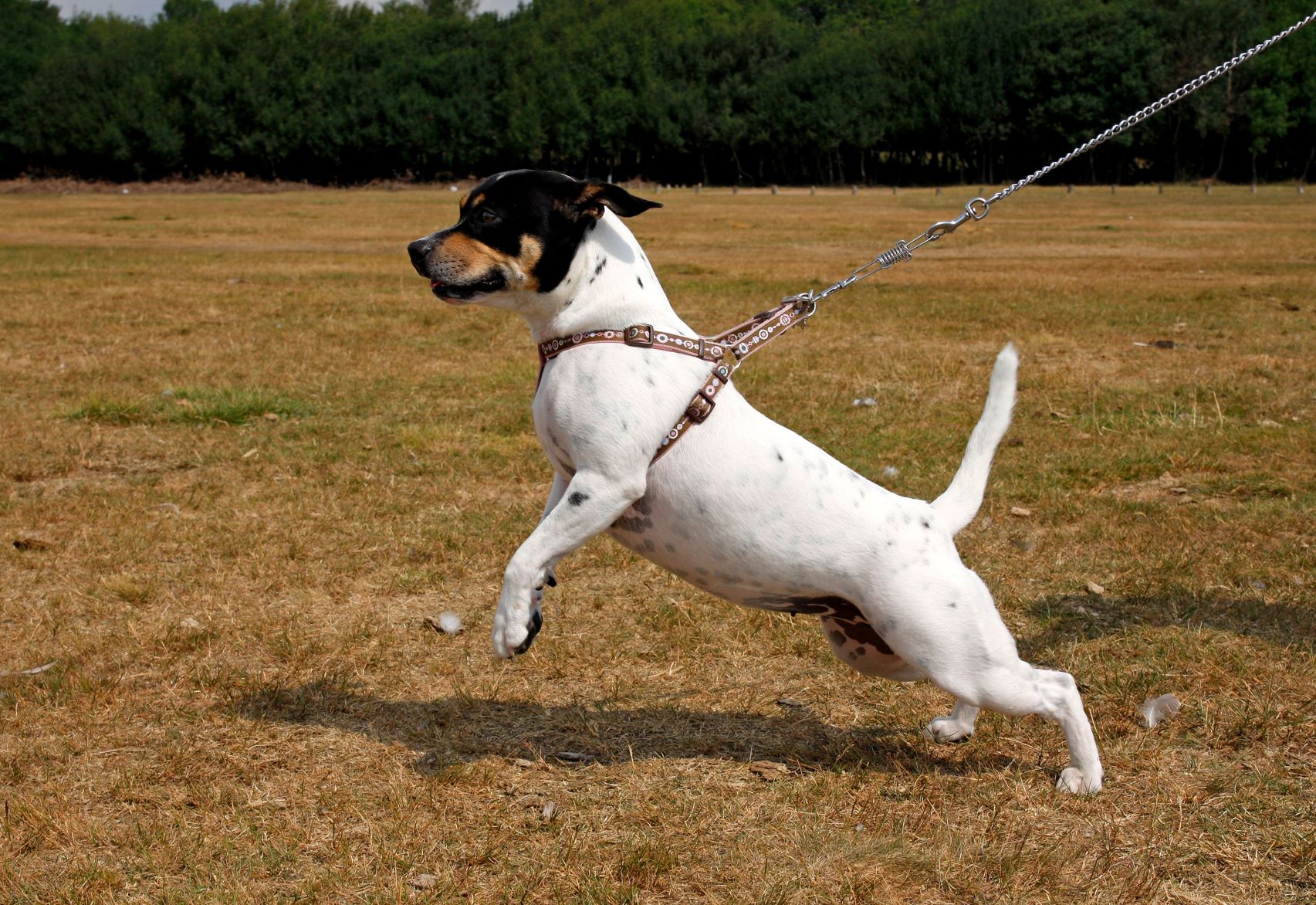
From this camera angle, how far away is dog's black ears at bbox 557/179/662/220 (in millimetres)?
4145

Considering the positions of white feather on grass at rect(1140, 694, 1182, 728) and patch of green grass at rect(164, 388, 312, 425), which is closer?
white feather on grass at rect(1140, 694, 1182, 728)

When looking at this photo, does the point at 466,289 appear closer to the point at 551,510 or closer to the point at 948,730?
the point at 551,510

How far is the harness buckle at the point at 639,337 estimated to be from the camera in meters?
4.16

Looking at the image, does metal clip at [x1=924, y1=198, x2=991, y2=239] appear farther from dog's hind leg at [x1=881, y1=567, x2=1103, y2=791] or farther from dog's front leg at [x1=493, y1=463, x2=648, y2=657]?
dog's front leg at [x1=493, y1=463, x2=648, y2=657]

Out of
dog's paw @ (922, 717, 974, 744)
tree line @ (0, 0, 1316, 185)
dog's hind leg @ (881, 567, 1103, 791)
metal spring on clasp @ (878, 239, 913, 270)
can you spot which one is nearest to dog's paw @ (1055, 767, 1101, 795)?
dog's hind leg @ (881, 567, 1103, 791)

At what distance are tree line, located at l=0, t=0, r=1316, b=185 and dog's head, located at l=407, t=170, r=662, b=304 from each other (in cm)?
8001

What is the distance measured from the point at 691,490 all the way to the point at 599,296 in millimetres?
717

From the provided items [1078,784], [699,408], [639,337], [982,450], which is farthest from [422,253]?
[1078,784]

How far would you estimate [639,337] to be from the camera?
13.7ft

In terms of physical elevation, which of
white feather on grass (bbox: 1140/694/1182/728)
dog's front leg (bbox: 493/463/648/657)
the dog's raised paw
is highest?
dog's front leg (bbox: 493/463/648/657)

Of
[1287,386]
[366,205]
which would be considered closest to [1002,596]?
[1287,386]

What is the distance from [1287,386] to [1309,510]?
3.77m

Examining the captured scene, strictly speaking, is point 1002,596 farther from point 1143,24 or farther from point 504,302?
point 1143,24

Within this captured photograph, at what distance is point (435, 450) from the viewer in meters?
8.75
